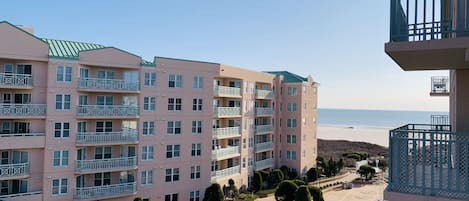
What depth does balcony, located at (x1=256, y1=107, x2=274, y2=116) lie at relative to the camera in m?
46.1

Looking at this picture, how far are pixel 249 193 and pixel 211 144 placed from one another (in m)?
7.72

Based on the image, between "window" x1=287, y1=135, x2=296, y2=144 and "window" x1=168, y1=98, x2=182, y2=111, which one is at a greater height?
"window" x1=168, y1=98, x2=182, y2=111

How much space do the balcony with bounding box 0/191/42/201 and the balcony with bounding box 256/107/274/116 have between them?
24.9 metres

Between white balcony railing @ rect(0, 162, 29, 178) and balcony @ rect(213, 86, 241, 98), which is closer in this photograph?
white balcony railing @ rect(0, 162, 29, 178)

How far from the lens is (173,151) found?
34.5 metres

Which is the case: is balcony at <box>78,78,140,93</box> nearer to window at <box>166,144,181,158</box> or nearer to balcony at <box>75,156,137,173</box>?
balcony at <box>75,156,137,173</box>

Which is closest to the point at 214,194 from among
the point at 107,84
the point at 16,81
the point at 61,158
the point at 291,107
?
the point at 61,158

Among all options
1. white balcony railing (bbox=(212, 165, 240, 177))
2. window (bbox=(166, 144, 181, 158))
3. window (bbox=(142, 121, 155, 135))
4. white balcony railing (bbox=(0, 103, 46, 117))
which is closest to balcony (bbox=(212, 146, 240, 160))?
white balcony railing (bbox=(212, 165, 240, 177))

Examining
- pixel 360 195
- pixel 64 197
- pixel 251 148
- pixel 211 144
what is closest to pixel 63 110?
pixel 64 197

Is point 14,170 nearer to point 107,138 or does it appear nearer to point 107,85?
point 107,138

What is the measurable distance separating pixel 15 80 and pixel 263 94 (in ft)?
88.3

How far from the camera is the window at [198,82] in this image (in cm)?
3577

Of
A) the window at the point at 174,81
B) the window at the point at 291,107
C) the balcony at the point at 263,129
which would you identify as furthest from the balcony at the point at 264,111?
the window at the point at 174,81

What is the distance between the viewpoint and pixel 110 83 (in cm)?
3058
